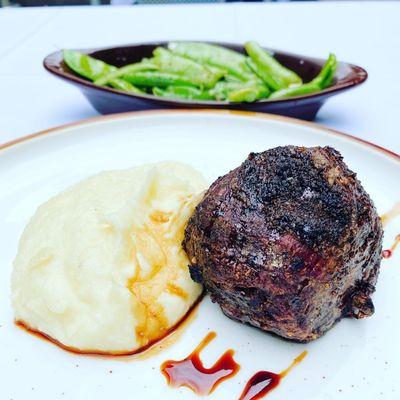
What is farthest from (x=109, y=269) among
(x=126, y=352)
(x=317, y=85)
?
(x=317, y=85)

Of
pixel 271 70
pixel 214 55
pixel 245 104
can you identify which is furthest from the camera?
pixel 214 55

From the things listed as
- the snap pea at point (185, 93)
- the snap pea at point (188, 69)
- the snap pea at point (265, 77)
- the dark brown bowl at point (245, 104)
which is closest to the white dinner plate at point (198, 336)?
the dark brown bowl at point (245, 104)

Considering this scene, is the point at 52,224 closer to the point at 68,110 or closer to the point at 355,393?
the point at 355,393

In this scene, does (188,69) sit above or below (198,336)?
above

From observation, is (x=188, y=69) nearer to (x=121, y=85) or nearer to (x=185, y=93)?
(x=185, y=93)

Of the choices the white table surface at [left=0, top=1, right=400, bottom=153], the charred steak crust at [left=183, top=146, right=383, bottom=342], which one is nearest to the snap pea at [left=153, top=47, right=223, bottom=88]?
the white table surface at [left=0, top=1, right=400, bottom=153]

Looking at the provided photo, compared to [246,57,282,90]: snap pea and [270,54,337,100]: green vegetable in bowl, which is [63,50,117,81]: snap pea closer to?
[246,57,282,90]: snap pea
